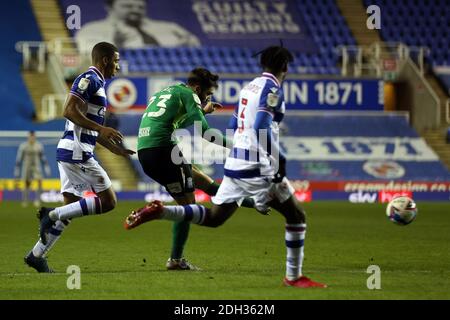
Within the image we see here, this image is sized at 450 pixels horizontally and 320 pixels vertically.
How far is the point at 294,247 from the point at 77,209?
2.23 m

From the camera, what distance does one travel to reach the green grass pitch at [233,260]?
7.69 meters

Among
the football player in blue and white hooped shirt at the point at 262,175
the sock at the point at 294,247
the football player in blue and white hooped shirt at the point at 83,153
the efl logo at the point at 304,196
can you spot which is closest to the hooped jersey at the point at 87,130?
the football player in blue and white hooped shirt at the point at 83,153

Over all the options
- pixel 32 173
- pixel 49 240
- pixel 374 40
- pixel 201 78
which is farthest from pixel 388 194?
A: pixel 49 240

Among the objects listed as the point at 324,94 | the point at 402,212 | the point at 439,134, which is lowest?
the point at 402,212

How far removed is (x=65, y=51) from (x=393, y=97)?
11128 mm

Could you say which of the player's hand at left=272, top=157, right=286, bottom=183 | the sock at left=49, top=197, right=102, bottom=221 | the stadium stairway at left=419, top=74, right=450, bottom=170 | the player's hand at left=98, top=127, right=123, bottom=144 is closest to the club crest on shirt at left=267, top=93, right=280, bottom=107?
the player's hand at left=272, top=157, right=286, bottom=183

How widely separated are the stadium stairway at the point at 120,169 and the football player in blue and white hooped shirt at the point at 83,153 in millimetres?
18173

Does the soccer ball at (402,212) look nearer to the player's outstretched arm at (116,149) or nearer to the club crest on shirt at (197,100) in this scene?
the club crest on shirt at (197,100)

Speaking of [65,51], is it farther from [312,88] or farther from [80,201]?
[80,201]

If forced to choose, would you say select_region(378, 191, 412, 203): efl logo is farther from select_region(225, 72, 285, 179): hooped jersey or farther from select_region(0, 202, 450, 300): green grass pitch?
select_region(225, 72, 285, 179): hooped jersey

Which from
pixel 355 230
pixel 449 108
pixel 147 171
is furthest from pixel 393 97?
pixel 147 171

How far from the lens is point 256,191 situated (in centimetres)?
796

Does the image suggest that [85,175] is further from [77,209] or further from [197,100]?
[197,100]

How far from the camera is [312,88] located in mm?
30844
